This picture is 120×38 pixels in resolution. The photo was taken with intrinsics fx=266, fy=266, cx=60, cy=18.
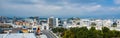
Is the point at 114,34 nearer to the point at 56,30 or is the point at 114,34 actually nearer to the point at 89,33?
the point at 89,33

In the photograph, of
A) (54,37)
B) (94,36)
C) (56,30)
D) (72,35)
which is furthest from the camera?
(56,30)

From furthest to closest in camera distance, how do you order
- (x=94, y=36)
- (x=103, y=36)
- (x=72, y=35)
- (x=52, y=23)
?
(x=52, y=23), (x=72, y=35), (x=103, y=36), (x=94, y=36)

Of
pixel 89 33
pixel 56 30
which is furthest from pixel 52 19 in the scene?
pixel 89 33

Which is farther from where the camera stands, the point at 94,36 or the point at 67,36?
the point at 67,36

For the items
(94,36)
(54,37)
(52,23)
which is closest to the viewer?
(94,36)

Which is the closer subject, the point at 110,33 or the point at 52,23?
the point at 110,33

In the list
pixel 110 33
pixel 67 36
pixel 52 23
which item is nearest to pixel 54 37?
pixel 67 36

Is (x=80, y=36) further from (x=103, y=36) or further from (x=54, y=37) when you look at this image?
(x=54, y=37)

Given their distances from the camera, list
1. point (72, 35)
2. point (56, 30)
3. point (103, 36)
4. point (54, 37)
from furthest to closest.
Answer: point (56, 30) < point (54, 37) < point (72, 35) < point (103, 36)
